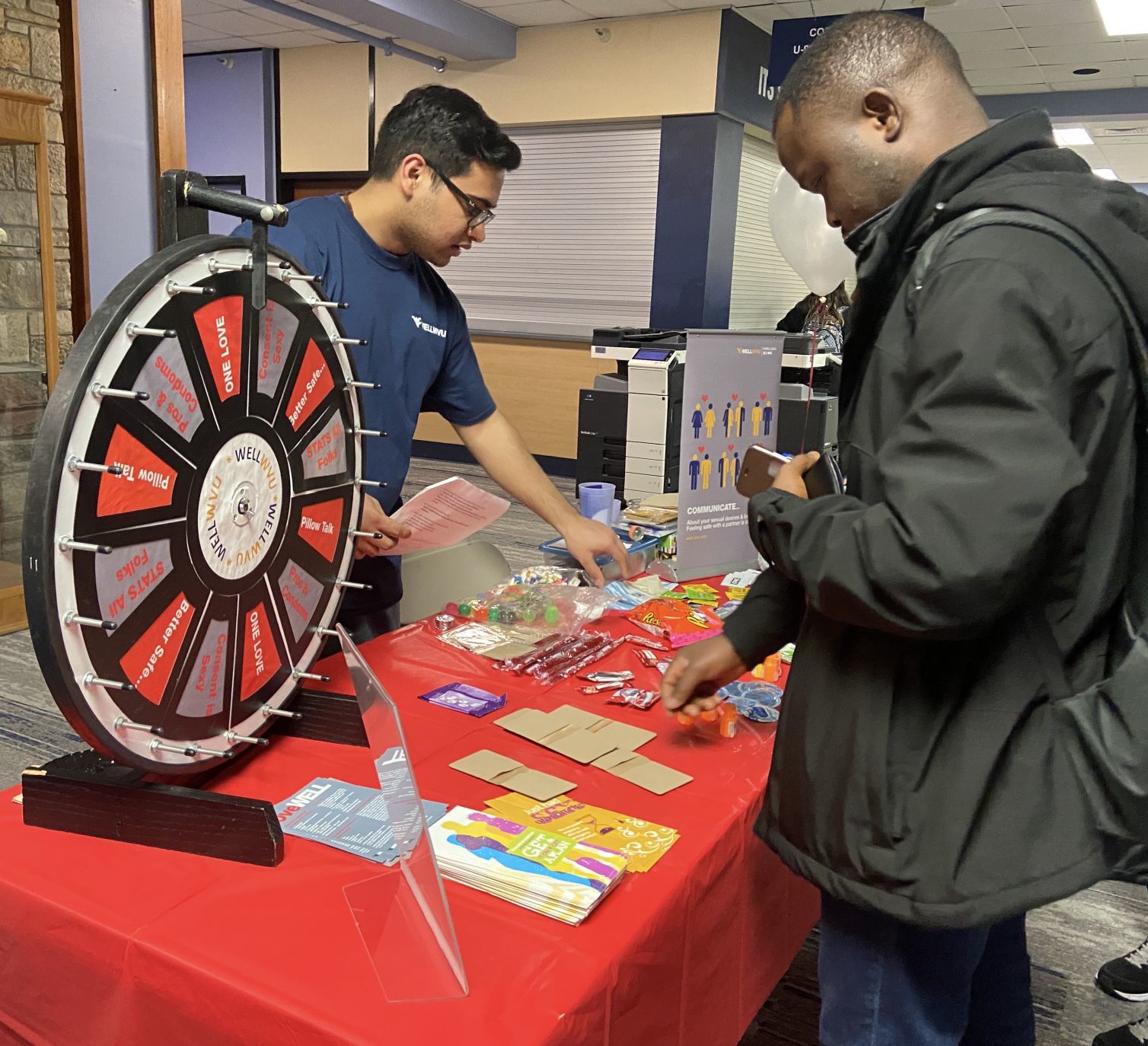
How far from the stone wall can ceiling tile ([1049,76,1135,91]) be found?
708cm

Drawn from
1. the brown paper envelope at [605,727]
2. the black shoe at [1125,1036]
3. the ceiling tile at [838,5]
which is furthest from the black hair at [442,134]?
the ceiling tile at [838,5]

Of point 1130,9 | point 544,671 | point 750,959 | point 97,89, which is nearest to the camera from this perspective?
point 750,959

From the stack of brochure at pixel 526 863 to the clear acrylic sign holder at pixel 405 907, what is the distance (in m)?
0.08

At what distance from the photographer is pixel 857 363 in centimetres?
A: 93

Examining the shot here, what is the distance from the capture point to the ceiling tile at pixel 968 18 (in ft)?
18.7

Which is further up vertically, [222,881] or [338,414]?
[338,414]

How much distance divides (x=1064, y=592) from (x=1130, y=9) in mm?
6213

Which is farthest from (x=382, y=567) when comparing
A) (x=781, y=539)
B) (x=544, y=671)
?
(x=781, y=539)

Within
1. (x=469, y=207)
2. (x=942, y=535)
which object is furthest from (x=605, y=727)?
(x=469, y=207)

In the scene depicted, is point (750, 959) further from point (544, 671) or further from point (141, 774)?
point (141, 774)

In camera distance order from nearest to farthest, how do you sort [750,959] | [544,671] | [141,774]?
[141,774] < [750,959] < [544,671]

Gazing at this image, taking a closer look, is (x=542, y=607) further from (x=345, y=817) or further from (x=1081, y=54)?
(x=1081, y=54)

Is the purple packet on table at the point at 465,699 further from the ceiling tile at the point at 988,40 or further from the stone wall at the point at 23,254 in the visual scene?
the ceiling tile at the point at 988,40

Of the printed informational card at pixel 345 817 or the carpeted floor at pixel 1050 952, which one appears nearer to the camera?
the printed informational card at pixel 345 817
